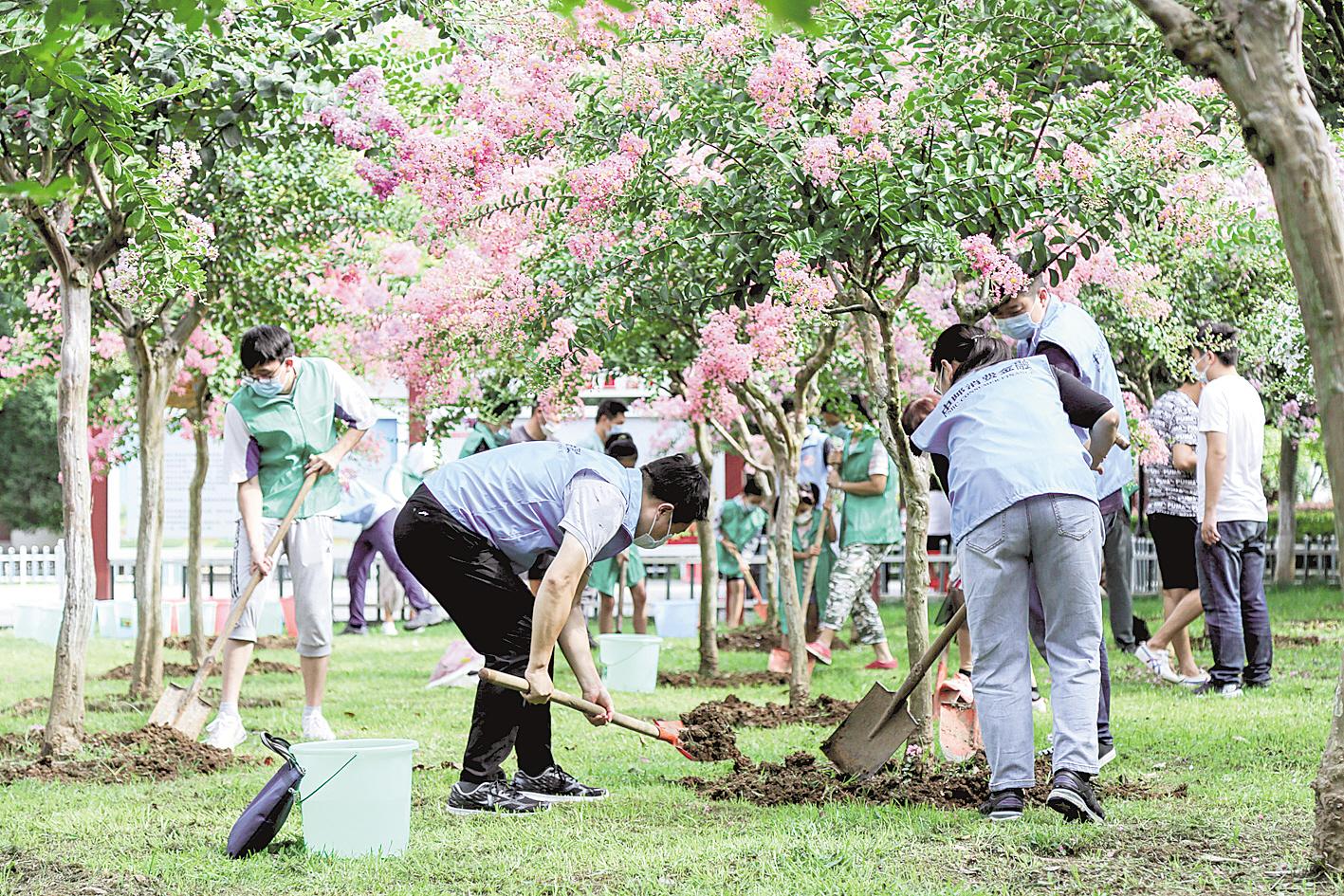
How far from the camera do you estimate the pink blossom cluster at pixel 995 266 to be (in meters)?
4.88

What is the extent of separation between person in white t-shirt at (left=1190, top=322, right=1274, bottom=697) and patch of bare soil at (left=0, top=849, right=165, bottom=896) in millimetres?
5721

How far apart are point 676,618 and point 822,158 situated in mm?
8302

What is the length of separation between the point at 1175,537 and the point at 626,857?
5466 millimetres

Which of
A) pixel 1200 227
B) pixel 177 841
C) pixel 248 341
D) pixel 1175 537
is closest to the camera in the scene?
Answer: pixel 177 841

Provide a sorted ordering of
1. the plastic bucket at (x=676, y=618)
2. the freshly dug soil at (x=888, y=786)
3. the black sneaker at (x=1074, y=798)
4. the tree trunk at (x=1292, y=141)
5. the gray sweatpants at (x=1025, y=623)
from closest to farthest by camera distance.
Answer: the tree trunk at (x=1292, y=141), the black sneaker at (x=1074, y=798), the gray sweatpants at (x=1025, y=623), the freshly dug soil at (x=888, y=786), the plastic bucket at (x=676, y=618)

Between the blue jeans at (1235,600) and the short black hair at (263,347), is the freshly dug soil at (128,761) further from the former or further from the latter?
the blue jeans at (1235,600)

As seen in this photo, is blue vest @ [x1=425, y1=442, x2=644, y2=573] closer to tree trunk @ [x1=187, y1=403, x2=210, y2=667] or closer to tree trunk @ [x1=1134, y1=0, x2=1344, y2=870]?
tree trunk @ [x1=1134, y1=0, x2=1344, y2=870]

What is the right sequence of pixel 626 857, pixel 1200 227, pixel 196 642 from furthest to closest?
pixel 196 642
pixel 1200 227
pixel 626 857

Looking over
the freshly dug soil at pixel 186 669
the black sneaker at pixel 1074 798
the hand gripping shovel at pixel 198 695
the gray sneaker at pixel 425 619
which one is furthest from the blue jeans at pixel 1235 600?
the gray sneaker at pixel 425 619

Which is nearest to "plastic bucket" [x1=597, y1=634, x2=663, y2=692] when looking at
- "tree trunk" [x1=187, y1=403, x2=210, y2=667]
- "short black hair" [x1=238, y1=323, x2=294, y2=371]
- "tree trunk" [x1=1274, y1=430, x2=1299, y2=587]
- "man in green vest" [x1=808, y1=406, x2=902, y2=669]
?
"man in green vest" [x1=808, y1=406, x2=902, y2=669]

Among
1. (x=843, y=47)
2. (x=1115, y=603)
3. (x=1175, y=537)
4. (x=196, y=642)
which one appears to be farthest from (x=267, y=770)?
(x=1115, y=603)

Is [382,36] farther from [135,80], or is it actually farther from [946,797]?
[946,797]

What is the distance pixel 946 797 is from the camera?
4.77 metres

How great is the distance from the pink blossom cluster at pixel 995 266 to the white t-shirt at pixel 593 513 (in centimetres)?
147
